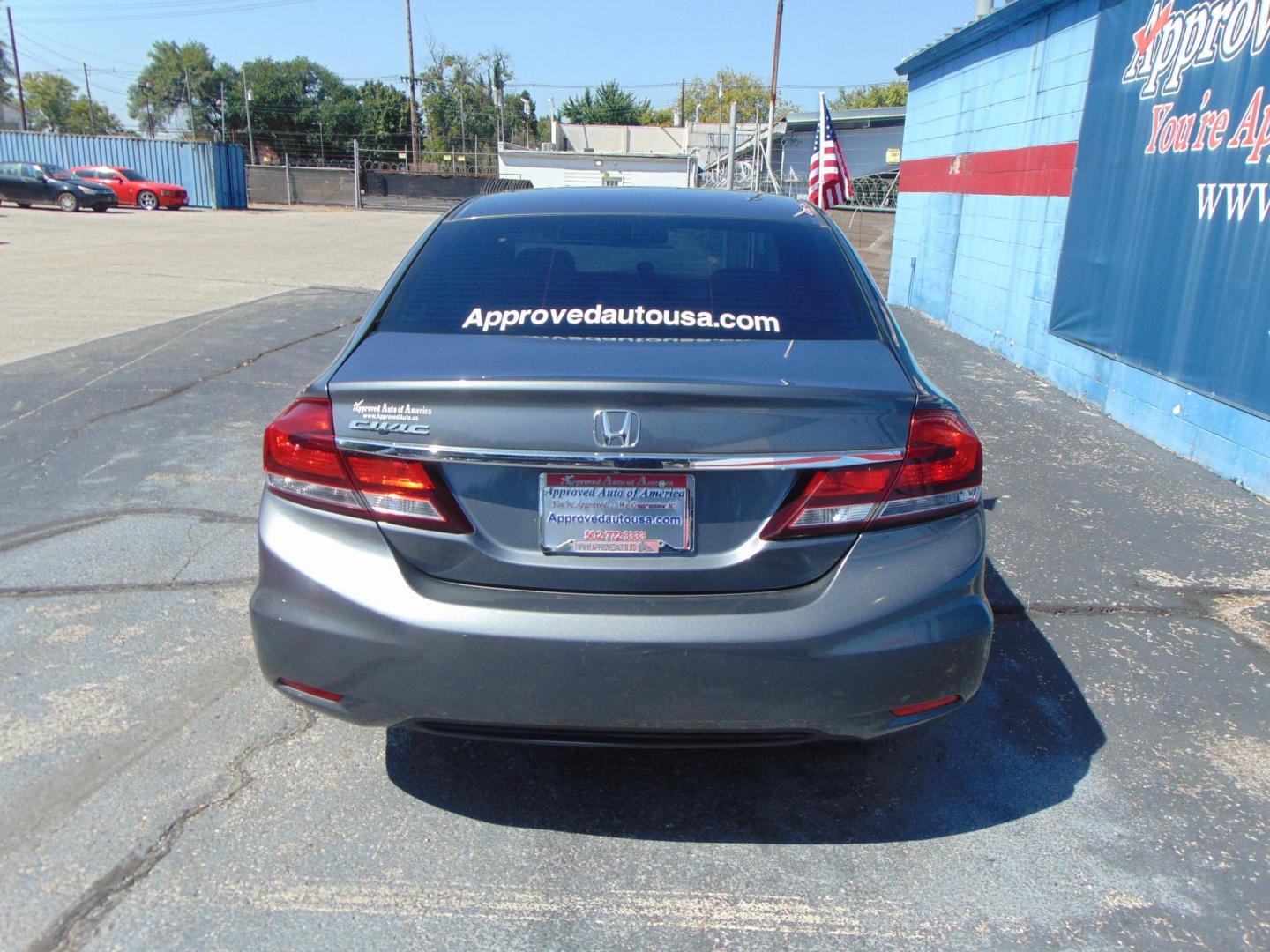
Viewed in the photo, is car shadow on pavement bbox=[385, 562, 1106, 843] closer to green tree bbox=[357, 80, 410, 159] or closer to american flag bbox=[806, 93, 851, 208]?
american flag bbox=[806, 93, 851, 208]

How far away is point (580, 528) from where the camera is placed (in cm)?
239

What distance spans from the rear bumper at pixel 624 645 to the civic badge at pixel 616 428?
37 centimetres

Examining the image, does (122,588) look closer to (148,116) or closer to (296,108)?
(296,108)

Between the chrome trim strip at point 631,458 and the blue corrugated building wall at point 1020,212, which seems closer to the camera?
the chrome trim strip at point 631,458

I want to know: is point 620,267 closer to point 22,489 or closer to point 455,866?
point 455,866

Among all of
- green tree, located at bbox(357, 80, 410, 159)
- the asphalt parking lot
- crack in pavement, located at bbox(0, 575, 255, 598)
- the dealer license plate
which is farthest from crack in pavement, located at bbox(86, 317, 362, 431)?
green tree, located at bbox(357, 80, 410, 159)

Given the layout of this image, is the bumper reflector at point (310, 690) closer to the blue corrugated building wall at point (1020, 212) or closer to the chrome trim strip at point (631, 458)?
the chrome trim strip at point (631, 458)

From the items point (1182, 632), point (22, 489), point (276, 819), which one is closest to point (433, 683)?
point (276, 819)

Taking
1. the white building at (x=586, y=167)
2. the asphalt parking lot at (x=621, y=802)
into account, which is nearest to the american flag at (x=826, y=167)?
the asphalt parking lot at (x=621, y=802)

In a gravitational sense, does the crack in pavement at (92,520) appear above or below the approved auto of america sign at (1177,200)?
below

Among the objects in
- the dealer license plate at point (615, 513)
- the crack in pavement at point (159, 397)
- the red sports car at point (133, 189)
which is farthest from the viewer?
the red sports car at point (133, 189)

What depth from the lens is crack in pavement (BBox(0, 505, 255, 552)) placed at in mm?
4695

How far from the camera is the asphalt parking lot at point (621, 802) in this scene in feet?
7.86

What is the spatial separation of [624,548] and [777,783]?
1.06 meters
